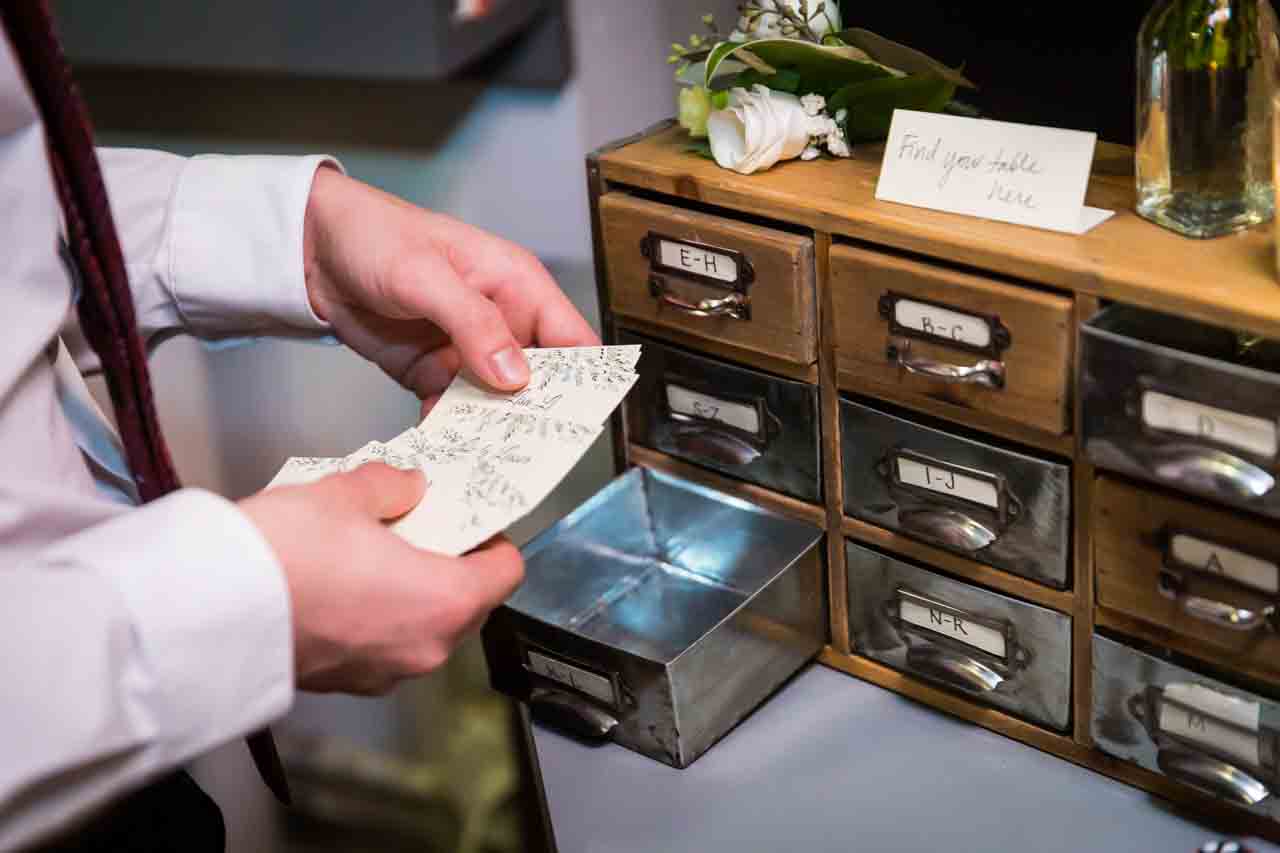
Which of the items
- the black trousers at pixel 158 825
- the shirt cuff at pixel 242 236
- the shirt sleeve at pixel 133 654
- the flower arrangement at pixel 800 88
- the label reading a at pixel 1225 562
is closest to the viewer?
the shirt sleeve at pixel 133 654

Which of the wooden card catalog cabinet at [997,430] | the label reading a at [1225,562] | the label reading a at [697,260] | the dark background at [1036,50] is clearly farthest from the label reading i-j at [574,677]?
the dark background at [1036,50]

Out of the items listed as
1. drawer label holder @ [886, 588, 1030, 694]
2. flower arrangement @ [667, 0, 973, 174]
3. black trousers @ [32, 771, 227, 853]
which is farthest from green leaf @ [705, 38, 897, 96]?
black trousers @ [32, 771, 227, 853]

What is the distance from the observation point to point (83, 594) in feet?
2.35

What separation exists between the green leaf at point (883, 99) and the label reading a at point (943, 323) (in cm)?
19

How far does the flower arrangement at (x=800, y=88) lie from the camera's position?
1.17 meters

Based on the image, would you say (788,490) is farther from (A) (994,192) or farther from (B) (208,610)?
(B) (208,610)

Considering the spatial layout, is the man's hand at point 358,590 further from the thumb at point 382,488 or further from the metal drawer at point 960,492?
the metal drawer at point 960,492

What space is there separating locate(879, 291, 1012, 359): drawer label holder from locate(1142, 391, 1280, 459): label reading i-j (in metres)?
0.12

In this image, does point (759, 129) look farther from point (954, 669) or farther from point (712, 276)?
point (954, 669)

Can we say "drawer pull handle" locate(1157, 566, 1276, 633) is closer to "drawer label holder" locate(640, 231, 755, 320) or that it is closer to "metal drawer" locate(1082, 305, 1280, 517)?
"metal drawer" locate(1082, 305, 1280, 517)

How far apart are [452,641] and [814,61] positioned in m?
0.59

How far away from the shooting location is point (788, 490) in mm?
1277

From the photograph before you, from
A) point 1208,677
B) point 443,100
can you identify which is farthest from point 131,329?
point 443,100

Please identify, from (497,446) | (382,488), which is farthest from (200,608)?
(497,446)
